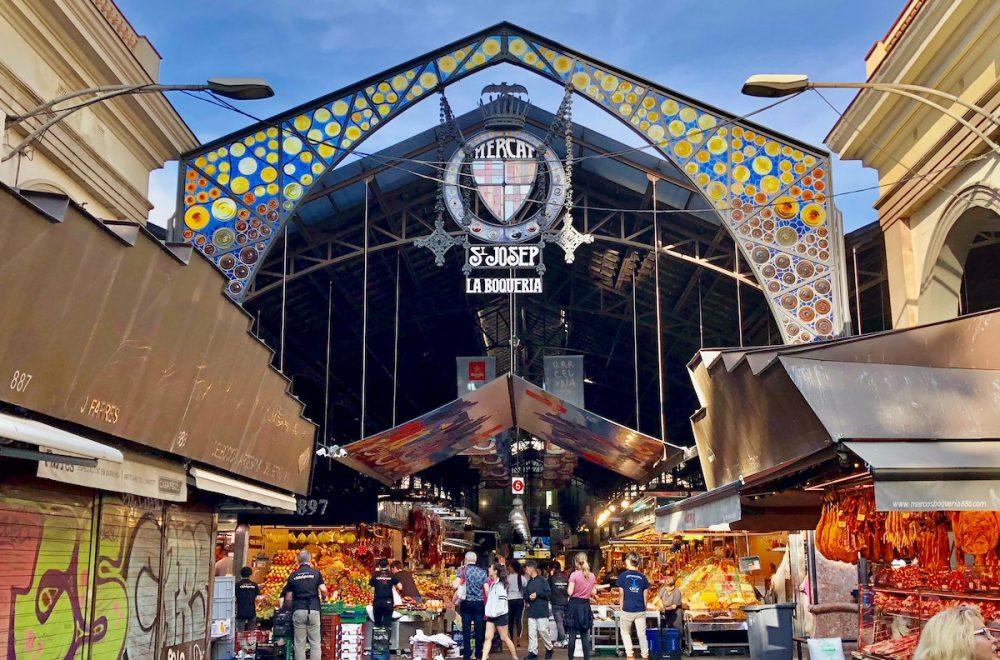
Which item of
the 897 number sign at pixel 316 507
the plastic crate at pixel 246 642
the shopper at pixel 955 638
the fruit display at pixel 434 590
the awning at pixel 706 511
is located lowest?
the plastic crate at pixel 246 642

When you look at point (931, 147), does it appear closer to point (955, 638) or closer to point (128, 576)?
point (955, 638)

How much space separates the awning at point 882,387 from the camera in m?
7.62

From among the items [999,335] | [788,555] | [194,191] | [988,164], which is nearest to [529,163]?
[194,191]

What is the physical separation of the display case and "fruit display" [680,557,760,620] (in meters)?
7.44

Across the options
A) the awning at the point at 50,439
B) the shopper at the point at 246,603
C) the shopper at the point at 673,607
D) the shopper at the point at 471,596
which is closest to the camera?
the awning at the point at 50,439

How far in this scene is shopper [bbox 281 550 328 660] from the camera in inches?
493

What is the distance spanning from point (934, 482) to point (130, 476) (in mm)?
5782

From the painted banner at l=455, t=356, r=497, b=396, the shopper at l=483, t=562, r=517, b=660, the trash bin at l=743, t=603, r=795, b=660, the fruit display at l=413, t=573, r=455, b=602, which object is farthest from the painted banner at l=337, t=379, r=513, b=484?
Result: the trash bin at l=743, t=603, r=795, b=660

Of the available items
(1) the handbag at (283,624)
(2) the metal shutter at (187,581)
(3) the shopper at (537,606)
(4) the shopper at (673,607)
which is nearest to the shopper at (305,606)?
(1) the handbag at (283,624)

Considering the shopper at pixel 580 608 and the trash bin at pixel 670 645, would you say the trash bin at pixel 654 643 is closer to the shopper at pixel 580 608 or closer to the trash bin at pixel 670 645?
the trash bin at pixel 670 645

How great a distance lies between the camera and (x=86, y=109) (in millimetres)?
13227

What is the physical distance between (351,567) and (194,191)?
333 inches

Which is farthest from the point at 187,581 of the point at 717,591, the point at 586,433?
the point at 717,591

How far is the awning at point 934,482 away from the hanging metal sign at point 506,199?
875cm
